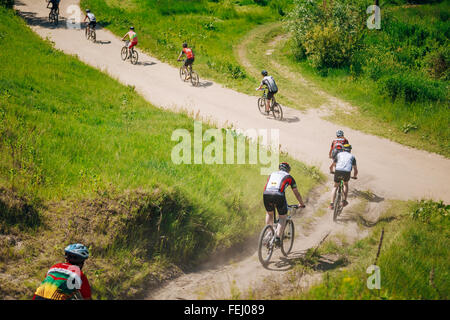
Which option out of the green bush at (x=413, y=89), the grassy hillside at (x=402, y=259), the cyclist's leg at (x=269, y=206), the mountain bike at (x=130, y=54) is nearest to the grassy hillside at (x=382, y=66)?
the green bush at (x=413, y=89)

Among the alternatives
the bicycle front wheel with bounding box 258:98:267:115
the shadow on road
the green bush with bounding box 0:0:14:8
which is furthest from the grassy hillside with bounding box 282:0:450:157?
the green bush with bounding box 0:0:14:8

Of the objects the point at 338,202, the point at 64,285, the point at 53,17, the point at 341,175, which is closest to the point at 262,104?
the point at 341,175

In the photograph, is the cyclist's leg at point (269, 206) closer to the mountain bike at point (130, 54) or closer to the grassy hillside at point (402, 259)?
the grassy hillside at point (402, 259)

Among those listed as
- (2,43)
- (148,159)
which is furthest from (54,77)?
(148,159)

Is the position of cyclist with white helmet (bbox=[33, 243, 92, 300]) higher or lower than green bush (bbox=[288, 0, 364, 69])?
lower

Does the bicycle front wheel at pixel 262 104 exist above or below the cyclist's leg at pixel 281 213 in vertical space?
above

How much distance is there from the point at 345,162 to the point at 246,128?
7052mm

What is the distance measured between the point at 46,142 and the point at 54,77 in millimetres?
8322

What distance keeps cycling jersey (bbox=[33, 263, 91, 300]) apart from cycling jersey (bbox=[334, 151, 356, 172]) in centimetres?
806

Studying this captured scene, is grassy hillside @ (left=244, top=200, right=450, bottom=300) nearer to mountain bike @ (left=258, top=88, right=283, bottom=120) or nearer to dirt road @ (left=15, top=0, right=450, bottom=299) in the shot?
dirt road @ (left=15, top=0, right=450, bottom=299)

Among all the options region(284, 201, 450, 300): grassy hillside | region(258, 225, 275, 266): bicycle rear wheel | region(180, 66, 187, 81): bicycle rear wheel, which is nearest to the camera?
region(284, 201, 450, 300): grassy hillside

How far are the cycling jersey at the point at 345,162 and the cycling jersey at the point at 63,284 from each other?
26.4ft

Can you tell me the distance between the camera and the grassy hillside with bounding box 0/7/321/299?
7.33 meters

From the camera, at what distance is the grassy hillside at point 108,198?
7332mm
